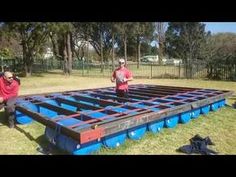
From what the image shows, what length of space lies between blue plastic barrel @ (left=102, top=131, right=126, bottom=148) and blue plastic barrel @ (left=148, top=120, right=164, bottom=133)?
2.93ft

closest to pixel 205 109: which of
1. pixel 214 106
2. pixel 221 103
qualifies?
pixel 214 106

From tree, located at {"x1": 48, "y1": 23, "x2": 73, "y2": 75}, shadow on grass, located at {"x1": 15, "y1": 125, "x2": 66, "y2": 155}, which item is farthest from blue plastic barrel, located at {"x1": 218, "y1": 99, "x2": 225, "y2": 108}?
tree, located at {"x1": 48, "y1": 23, "x2": 73, "y2": 75}

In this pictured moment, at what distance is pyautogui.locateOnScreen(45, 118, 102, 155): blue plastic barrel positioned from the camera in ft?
16.1

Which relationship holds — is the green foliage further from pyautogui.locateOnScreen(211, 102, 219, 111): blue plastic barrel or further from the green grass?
the green grass

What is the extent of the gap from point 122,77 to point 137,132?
2.05m

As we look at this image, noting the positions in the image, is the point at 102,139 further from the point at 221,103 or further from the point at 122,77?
the point at 221,103

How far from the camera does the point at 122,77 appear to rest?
25.1 feet

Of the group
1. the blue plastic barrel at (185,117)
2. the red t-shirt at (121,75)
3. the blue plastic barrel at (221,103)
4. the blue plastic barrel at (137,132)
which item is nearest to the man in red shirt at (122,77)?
the red t-shirt at (121,75)

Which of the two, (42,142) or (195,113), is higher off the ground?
(195,113)
